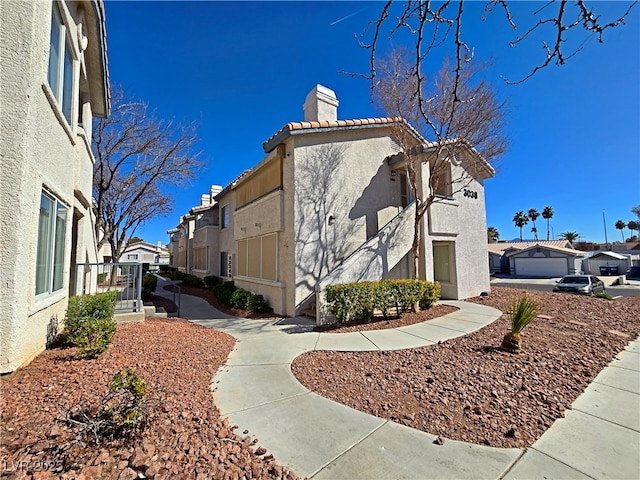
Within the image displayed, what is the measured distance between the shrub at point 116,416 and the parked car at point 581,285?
80.7 feet

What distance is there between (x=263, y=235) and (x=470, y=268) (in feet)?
33.0

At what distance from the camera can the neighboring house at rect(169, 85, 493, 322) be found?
10.6m

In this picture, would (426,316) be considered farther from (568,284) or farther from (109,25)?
(568,284)

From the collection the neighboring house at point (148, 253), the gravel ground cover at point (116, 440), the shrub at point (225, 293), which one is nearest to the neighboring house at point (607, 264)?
the shrub at point (225, 293)

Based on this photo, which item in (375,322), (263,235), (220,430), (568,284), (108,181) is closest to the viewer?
(220,430)

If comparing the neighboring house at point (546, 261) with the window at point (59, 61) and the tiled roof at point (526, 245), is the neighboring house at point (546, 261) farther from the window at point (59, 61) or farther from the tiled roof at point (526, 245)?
the window at point (59, 61)

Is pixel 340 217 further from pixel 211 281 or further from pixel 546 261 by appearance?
pixel 546 261

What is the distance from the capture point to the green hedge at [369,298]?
8875mm

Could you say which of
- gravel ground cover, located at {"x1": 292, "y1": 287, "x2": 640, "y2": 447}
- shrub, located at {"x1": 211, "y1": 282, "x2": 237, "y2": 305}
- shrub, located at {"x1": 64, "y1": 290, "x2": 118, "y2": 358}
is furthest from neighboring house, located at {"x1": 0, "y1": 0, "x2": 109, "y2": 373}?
shrub, located at {"x1": 211, "y1": 282, "x2": 237, "y2": 305}

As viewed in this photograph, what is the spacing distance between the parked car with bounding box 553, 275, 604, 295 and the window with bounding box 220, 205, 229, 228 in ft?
76.1

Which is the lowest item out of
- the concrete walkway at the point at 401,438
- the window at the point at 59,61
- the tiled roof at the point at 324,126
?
the concrete walkway at the point at 401,438

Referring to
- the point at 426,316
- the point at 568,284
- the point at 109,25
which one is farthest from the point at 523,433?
the point at 568,284

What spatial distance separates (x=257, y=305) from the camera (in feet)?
38.4

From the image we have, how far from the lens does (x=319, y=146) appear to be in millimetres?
11086
